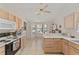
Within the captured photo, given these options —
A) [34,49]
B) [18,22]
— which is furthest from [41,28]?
[34,49]

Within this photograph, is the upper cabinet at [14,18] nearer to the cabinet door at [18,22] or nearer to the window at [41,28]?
the cabinet door at [18,22]

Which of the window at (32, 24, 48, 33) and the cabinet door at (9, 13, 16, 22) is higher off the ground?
the cabinet door at (9, 13, 16, 22)

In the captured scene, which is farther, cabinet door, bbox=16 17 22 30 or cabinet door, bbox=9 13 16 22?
cabinet door, bbox=16 17 22 30

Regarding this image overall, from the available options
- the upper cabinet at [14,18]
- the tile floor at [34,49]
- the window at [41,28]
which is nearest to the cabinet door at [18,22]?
the upper cabinet at [14,18]

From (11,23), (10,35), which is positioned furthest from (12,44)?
(11,23)

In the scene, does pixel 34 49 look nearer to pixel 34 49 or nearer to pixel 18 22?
pixel 34 49

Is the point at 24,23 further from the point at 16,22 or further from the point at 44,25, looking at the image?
the point at 44,25

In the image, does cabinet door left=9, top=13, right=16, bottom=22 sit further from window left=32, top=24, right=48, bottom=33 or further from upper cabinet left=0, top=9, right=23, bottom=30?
window left=32, top=24, right=48, bottom=33

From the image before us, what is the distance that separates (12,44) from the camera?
8.50 feet

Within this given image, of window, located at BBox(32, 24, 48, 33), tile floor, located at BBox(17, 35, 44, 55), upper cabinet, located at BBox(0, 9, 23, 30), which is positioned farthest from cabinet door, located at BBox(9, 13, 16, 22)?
tile floor, located at BBox(17, 35, 44, 55)

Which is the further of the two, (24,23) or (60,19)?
(24,23)

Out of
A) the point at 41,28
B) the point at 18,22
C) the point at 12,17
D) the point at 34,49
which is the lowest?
the point at 34,49

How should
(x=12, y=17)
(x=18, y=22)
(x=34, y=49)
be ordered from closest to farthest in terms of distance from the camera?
(x=12, y=17) < (x=18, y=22) < (x=34, y=49)

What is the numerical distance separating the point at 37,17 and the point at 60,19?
1.76 ft
